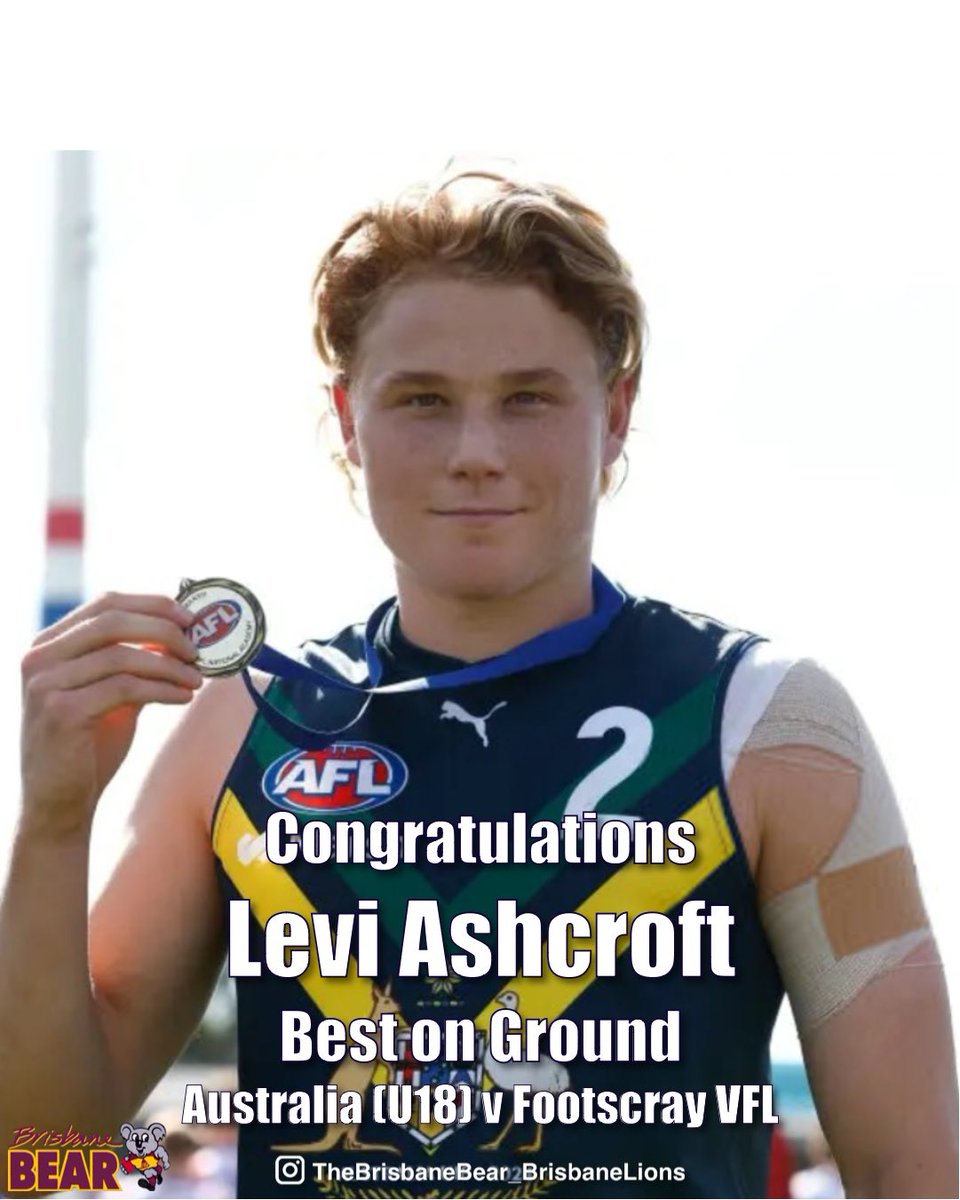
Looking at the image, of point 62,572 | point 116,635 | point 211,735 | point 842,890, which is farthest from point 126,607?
point 62,572

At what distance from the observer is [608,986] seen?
3.45m

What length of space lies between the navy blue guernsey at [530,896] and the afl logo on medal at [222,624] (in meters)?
0.34

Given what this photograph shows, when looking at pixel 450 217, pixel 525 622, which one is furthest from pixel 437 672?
pixel 450 217

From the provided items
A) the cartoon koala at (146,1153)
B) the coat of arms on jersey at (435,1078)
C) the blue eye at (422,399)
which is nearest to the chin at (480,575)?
the blue eye at (422,399)

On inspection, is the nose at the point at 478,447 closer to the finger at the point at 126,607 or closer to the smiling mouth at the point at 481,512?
the smiling mouth at the point at 481,512

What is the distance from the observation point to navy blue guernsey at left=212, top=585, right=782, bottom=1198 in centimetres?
342

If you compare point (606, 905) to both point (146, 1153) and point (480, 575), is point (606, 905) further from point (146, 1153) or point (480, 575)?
point (146, 1153)

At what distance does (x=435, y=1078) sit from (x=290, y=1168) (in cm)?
28

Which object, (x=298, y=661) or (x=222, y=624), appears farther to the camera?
(x=298, y=661)

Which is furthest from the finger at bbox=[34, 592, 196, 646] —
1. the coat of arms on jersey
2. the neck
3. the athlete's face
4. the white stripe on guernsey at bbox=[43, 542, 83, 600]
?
the white stripe on guernsey at bbox=[43, 542, 83, 600]

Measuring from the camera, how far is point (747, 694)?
3.56m

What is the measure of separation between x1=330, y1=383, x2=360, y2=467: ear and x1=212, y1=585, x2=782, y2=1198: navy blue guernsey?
353mm

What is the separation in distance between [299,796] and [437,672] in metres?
0.31

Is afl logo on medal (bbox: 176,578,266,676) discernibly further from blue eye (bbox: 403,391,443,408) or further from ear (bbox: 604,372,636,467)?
ear (bbox: 604,372,636,467)
